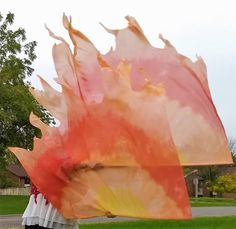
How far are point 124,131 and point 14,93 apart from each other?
25.8 m

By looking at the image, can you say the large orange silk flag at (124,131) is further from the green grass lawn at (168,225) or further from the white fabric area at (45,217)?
the green grass lawn at (168,225)

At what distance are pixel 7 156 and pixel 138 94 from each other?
2787 cm

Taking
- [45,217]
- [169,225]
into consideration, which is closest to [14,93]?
[169,225]

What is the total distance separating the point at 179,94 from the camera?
490 cm

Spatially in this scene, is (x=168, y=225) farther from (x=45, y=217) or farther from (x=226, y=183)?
(x=226, y=183)

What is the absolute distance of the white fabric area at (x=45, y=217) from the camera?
5617 mm

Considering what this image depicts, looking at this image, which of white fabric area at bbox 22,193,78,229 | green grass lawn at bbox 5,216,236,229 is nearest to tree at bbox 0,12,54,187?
green grass lawn at bbox 5,216,236,229

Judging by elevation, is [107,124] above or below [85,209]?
above

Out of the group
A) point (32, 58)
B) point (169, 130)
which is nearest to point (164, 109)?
point (169, 130)

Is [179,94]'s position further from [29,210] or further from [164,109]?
[29,210]

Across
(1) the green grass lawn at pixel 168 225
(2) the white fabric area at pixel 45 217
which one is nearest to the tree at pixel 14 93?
(1) the green grass lawn at pixel 168 225

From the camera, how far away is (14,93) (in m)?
30.0

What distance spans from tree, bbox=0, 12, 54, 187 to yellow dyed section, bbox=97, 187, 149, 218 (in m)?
24.5

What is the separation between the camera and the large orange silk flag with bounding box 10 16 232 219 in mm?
4477
